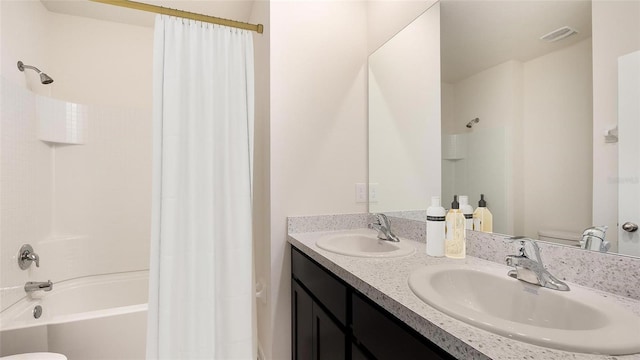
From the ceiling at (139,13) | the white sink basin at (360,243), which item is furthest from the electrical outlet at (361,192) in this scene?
the ceiling at (139,13)

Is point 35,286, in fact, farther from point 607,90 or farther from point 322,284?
point 607,90

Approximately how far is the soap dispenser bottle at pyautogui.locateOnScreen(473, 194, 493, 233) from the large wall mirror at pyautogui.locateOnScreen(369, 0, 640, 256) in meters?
0.02

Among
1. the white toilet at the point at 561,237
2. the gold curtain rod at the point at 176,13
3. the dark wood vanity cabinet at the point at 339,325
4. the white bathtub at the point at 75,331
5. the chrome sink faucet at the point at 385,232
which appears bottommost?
the white bathtub at the point at 75,331

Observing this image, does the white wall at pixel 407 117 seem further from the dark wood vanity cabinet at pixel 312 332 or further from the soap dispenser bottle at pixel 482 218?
the dark wood vanity cabinet at pixel 312 332

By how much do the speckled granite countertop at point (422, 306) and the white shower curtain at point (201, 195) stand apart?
48 cm

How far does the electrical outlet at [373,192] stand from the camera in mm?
1717

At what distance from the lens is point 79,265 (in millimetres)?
2137

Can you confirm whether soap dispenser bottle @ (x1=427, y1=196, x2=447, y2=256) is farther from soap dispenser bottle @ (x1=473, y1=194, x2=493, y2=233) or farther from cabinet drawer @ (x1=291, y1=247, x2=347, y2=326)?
cabinet drawer @ (x1=291, y1=247, x2=347, y2=326)

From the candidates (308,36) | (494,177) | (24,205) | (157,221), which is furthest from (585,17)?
(24,205)

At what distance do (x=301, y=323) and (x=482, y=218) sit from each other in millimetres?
934

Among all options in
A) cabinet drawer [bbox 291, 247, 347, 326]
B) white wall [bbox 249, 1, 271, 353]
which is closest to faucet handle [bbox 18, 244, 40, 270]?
white wall [bbox 249, 1, 271, 353]

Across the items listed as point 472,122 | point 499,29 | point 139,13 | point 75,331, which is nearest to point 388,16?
point 499,29

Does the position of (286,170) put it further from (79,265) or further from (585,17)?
(79,265)

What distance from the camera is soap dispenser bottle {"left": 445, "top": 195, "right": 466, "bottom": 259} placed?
1063 millimetres
